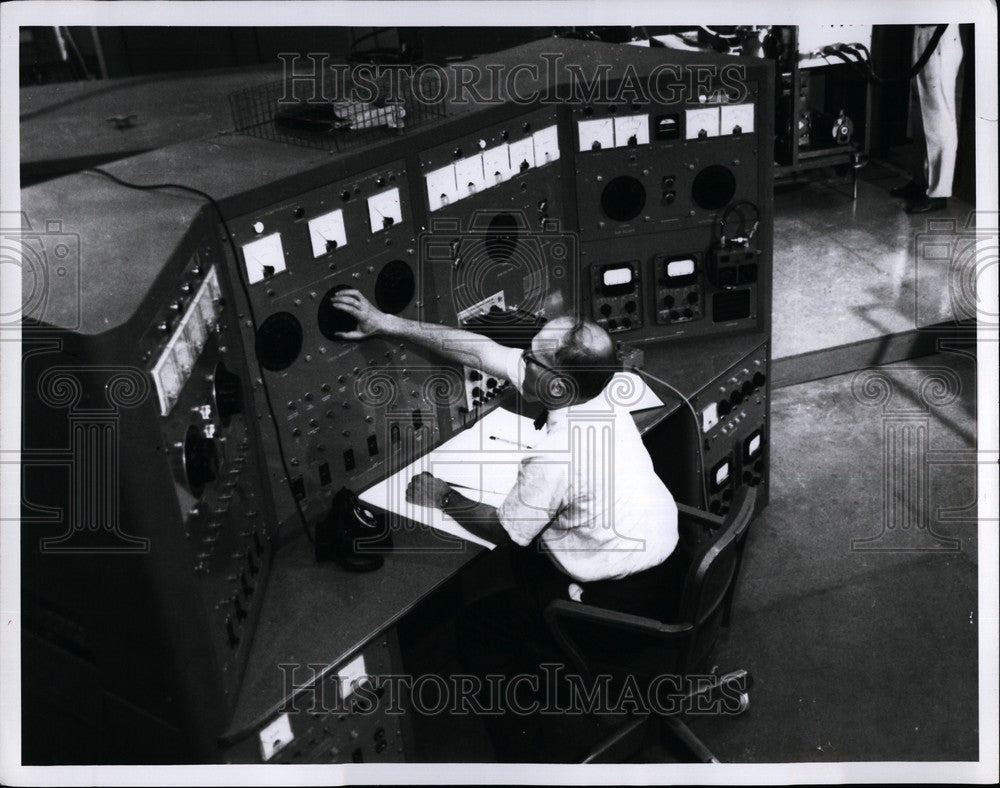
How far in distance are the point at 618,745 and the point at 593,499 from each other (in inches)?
30.4

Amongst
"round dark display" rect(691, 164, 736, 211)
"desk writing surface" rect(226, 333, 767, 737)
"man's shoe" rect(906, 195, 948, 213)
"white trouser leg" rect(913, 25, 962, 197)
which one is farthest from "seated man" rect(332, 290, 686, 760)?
"man's shoe" rect(906, 195, 948, 213)

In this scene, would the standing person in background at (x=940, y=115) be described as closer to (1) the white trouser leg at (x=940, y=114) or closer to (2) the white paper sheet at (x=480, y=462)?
(1) the white trouser leg at (x=940, y=114)

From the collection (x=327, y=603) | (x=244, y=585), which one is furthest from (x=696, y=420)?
(x=244, y=585)

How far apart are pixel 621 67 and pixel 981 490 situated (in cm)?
160

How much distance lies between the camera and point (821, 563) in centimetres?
332

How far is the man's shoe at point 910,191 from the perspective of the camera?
5480 millimetres

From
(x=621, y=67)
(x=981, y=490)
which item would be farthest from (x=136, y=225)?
(x=981, y=490)

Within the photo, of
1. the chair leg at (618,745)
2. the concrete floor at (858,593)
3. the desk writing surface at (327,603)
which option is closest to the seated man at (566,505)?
the desk writing surface at (327,603)

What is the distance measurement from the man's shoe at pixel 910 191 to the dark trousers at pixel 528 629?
378cm

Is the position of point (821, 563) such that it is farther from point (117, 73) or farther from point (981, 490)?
point (117, 73)

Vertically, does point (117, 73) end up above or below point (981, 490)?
above

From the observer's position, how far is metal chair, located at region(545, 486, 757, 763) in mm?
2203

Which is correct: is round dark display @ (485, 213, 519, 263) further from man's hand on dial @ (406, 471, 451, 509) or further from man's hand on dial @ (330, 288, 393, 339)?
man's hand on dial @ (406, 471, 451, 509)

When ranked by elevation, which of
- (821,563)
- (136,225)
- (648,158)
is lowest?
(821,563)
